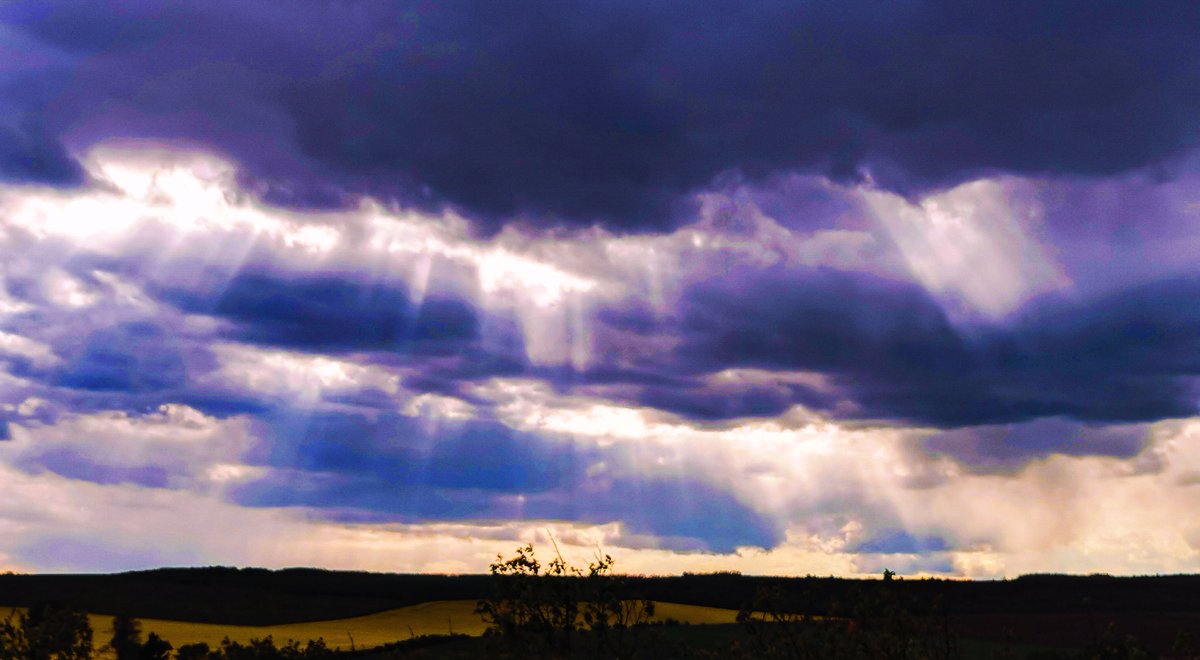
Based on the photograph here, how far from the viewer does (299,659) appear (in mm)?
22016

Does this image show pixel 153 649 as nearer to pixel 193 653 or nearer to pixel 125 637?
pixel 193 653

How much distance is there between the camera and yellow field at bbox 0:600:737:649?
6384cm

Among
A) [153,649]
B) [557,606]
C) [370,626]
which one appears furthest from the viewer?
[370,626]

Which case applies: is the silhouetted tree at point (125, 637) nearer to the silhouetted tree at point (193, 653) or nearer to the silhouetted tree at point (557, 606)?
the silhouetted tree at point (193, 653)

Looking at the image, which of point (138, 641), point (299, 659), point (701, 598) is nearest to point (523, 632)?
point (299, 659)

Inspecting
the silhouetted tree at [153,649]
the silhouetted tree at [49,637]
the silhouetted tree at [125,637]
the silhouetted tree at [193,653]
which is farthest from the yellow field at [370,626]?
the silhouetted tree at [49,637]

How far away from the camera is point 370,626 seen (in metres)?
71.4

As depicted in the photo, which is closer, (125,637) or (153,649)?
(125,637)

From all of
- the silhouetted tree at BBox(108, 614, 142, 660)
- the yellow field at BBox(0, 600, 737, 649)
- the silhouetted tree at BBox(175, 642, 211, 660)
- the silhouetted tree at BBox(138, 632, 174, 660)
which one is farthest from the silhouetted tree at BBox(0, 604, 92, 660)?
the yellow field at BBox(0, 600, 737, 649)

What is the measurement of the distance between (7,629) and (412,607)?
209 ft

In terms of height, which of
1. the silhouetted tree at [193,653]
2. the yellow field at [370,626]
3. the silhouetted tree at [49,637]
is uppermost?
the yellow field at [370,626]

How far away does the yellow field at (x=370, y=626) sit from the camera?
63844 millimetres

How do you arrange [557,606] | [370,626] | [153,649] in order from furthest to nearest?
[370,626], [153,649], [557,606]

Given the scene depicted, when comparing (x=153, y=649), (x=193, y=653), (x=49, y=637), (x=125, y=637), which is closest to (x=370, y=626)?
(x=153, y=649)
